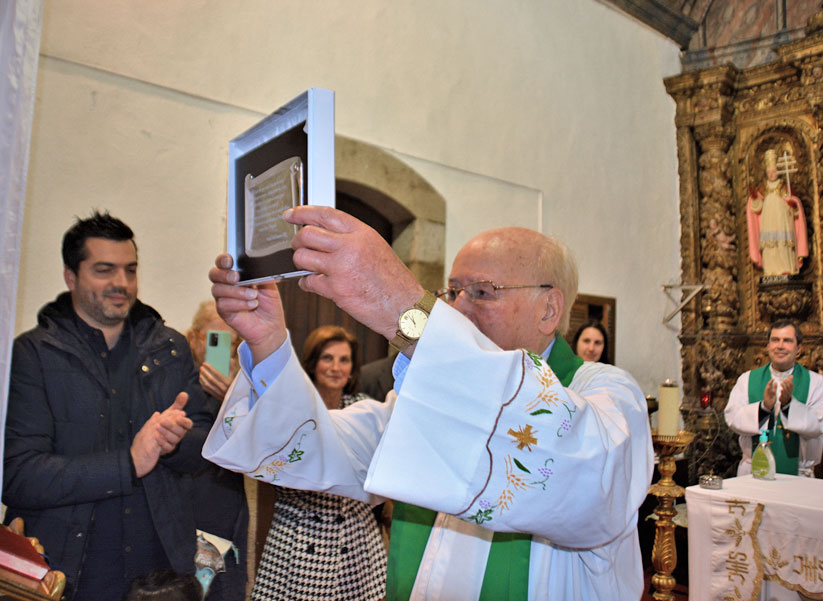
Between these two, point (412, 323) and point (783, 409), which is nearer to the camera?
point (412, 323)

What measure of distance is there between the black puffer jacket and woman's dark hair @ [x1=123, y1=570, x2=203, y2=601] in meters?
0.74

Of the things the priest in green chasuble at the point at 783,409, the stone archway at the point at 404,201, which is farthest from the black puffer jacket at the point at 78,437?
the priest in green chasuble at the point at 783,409

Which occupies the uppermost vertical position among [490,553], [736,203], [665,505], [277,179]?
[736,203]

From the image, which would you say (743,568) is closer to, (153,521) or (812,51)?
(153,521)

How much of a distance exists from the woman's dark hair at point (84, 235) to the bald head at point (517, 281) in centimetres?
161

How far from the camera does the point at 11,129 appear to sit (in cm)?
118

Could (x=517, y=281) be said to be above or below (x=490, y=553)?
above

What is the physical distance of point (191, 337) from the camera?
3625 mm

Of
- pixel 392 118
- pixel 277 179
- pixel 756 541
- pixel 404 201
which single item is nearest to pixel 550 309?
pixel 277 179

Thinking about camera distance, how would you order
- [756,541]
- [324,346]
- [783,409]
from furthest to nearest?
1. [783,409]
2. [324,346]
3. [756,541]

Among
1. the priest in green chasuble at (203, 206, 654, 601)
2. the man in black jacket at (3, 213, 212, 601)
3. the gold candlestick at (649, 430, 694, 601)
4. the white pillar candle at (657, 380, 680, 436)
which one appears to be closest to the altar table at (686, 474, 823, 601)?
the gold candlestick at (649, 430, 694, 601)

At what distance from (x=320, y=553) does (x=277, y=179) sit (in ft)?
6.65

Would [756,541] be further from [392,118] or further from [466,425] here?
[392,118]

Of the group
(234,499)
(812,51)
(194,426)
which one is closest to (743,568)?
(234,499)
